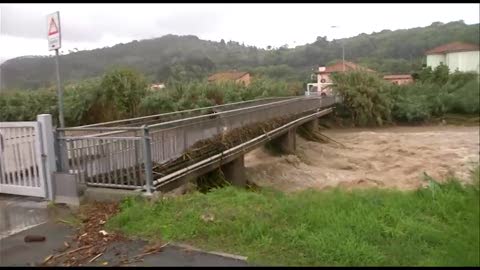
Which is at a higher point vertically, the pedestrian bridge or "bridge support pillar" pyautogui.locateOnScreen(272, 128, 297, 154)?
the pedestrian bridge

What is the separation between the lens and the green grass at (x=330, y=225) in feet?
12.4

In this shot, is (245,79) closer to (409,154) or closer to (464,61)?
(409,154)

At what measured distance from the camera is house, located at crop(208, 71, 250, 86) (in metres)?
27.7

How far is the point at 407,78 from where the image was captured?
3.88 metres

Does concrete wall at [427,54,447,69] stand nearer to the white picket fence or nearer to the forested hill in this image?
the forested hill

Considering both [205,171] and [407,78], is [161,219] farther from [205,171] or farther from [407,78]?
[205,171]

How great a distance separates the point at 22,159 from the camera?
635 centimetres

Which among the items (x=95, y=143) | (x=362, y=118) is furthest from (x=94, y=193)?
(x=362, y=118)

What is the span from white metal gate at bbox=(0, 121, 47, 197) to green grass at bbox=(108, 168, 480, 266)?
166cm

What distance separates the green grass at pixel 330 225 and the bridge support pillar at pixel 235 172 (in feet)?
17.8

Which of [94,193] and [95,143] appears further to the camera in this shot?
[95,143]

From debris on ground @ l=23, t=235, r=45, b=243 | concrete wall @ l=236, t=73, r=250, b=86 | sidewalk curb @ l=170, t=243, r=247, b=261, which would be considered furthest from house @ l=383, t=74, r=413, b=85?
concrete wall @ l=236, t=73, r=250, b=86

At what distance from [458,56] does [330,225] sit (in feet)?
6.73

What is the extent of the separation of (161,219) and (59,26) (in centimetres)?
314
